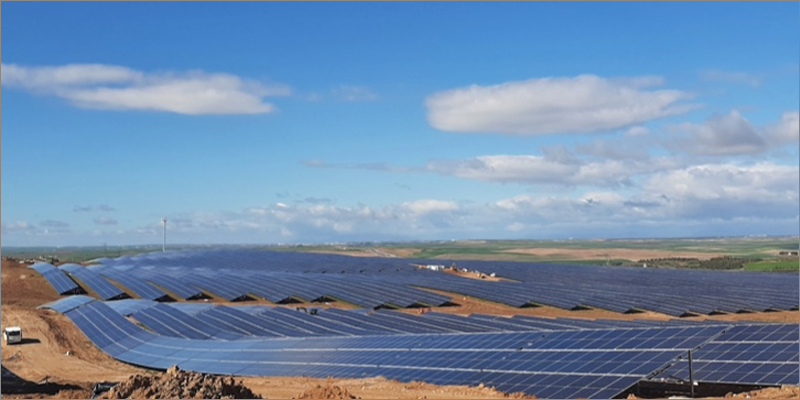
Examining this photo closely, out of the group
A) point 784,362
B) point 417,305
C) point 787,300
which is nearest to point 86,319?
point 417,305

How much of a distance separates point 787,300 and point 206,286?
147 feet

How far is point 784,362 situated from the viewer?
56.6 feet

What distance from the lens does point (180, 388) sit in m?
15.3

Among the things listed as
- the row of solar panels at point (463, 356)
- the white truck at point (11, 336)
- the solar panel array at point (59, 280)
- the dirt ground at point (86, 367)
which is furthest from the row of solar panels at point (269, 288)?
the row of solar panels at point (463, 356)

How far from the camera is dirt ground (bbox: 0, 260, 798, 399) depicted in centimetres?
1980

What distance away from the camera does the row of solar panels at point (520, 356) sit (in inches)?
700

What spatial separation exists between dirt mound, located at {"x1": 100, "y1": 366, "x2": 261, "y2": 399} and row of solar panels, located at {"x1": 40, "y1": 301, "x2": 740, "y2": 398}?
298 inches

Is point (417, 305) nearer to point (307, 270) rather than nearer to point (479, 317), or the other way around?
point (479, 317)

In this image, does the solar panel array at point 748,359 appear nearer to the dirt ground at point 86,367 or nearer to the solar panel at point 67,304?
the dirt ground at point 86,367

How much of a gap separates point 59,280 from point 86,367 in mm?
39926

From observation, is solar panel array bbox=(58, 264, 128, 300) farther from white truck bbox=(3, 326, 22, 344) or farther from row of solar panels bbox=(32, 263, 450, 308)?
white truck bbox=(3, 326, 22, 344)

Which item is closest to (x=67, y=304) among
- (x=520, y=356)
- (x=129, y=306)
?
(x=129, y=306)

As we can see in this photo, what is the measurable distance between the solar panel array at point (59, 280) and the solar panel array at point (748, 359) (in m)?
51.1

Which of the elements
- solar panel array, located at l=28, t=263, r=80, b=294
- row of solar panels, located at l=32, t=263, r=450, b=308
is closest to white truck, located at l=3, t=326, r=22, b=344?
row of solar panels, located at l=32, t=263, r=450, b=308
